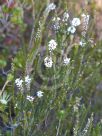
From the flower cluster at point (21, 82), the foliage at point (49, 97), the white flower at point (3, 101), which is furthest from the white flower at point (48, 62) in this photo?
the white flower at point (3, 101)

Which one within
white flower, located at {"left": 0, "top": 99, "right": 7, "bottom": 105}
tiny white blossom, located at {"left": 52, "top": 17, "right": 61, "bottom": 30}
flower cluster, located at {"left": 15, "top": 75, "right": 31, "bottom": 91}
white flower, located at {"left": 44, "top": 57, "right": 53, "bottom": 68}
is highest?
tiny white blossom, located at {"left": 52, "top": 17, "right": 61, "bottom": 30}

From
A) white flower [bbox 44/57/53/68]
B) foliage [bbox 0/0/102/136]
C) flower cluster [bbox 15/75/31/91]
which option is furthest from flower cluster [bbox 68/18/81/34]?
flower cluster [bbox 15/75/31/91]

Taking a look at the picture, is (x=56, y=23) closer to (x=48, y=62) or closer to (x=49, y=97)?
(x=48, y=62)

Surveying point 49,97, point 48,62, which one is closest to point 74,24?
point 48,62

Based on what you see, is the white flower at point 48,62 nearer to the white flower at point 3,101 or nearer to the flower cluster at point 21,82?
the flower cluster at point 21,82

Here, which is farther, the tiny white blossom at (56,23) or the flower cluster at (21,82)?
the tiny white blossom at (56,23)

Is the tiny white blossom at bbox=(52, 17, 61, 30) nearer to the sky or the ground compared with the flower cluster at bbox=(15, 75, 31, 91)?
nearer to the sky

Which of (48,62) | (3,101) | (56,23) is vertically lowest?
(3,101)

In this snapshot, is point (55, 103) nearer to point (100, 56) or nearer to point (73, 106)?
point (73, 106)

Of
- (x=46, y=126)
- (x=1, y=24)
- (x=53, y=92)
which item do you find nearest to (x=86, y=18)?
(x=53, y=92)

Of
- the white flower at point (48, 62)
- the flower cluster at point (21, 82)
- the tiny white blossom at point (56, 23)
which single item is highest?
the tiny white blossom at point (56, 23)

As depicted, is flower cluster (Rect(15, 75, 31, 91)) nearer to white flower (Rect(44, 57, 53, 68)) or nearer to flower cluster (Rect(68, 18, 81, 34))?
white flower (Rect(44, 57, 53, 68))
